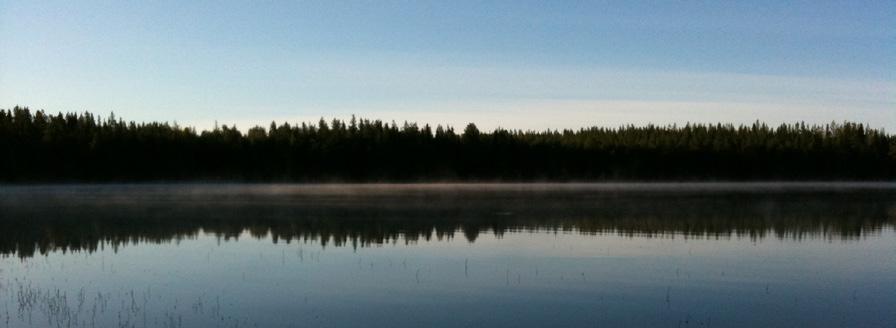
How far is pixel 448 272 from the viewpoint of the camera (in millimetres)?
19844

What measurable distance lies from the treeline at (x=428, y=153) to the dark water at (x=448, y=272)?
2884 inches

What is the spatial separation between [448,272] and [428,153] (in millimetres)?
99259

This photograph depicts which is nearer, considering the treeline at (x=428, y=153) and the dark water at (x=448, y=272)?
the dark water at (x=448, y=272)

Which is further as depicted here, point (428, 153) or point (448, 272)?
point (428, 153)

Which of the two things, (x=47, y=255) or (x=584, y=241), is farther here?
(x=584, y=241)

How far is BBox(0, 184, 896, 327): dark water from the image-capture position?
1486 cm

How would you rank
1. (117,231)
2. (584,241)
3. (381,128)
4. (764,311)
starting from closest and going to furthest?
(764,311)
(584,241)
(117,231)
(381,128)

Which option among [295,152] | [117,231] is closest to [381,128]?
[295,152]

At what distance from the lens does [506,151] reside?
120062 mm

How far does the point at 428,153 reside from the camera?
119000mm

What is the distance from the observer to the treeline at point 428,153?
105875mm

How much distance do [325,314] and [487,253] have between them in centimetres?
913

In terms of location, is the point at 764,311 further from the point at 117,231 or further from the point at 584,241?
the point at 117,231

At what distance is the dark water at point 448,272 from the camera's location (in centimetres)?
1486
